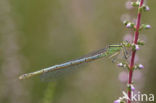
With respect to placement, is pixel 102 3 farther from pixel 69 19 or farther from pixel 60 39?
pixel 60 39

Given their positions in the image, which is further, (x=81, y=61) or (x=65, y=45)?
(x=65, y=45)

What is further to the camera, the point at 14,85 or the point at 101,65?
the point at 101,65

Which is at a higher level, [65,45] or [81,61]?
[81,61]

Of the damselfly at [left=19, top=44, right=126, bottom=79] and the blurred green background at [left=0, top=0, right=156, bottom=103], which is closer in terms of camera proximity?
the damselfly at [left=19, top=44, right=126, bottom=79]

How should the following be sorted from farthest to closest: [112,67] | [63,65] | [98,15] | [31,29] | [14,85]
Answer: [31,29] < [98,15] < [112,67] < [14,85] < [63,65]

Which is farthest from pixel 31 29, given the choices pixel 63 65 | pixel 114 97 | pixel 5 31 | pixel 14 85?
pixel 63 65

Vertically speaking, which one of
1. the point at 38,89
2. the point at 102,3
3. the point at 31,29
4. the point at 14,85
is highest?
the point at 102,3

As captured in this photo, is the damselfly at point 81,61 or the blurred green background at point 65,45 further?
the blurred green background at point 65,45

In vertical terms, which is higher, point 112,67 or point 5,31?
point 5,31
